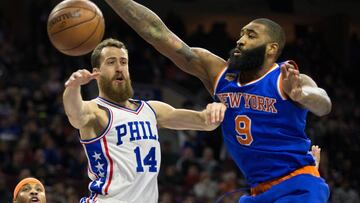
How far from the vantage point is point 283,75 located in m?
5.01

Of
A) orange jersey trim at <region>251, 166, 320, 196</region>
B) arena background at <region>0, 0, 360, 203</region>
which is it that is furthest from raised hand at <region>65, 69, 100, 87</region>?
arena background at <region>0, 0, 360, 203</region>

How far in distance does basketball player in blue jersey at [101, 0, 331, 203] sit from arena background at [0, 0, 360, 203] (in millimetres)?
6182

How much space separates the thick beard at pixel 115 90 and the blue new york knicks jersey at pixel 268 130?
2.89 ft

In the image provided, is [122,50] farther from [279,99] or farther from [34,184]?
[34,184]

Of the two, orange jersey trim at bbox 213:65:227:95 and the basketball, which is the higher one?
the basketball

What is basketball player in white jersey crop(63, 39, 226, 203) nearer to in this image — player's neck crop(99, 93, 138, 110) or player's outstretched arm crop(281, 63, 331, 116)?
player's neck crop(99, 93, 138, 110)

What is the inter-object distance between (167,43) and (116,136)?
2.94 feet

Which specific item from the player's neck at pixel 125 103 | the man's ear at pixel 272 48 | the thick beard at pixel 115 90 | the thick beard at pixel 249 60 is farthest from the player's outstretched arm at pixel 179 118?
the man's ear at pixel 272 48

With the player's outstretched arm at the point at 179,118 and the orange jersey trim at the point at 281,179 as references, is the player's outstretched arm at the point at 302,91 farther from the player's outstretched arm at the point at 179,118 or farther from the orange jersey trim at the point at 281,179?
the player's outstretched arm at the point at 179,118

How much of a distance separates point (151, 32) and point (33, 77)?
9.66m

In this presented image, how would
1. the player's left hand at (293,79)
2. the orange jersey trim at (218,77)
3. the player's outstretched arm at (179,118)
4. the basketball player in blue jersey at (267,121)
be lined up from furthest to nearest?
the player's outstretched arm at (179,118) < the orange jersey trim at (218,77) < the basketball player in blue jersey at (267,121) < the player's left hand at (293,79)

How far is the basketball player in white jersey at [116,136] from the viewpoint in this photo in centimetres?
554

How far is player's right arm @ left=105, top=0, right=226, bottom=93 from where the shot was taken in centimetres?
587

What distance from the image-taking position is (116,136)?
5.61m
